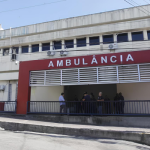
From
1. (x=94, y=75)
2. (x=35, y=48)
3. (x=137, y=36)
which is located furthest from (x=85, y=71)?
(x=35, y=48)

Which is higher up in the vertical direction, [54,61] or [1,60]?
[1,60]

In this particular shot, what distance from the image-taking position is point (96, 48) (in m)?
12.4

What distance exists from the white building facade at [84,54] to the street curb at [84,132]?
10.7 ft

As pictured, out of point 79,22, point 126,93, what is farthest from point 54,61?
point 126,93

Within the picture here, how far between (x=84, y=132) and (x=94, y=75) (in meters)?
3.82

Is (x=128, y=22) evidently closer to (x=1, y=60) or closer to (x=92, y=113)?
(x=92, y=113)

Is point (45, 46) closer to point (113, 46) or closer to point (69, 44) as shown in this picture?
point (69, 44)

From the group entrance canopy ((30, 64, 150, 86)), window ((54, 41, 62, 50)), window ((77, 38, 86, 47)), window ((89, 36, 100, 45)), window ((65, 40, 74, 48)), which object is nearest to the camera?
entrance canopy ((30, 64, 150, 86))

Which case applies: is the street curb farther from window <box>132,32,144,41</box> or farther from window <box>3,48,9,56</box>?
window <box>3,48,9,56</box>

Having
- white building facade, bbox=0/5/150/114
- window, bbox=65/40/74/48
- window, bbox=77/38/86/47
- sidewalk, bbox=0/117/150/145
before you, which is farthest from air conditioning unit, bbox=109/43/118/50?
sidewalk, bbox=0/117/150/145

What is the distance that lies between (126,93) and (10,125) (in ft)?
25.9

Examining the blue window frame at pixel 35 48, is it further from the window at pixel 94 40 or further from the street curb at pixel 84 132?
the street curb at pixel 84 132

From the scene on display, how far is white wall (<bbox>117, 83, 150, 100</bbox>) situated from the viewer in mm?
10907

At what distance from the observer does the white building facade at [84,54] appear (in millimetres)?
9680
